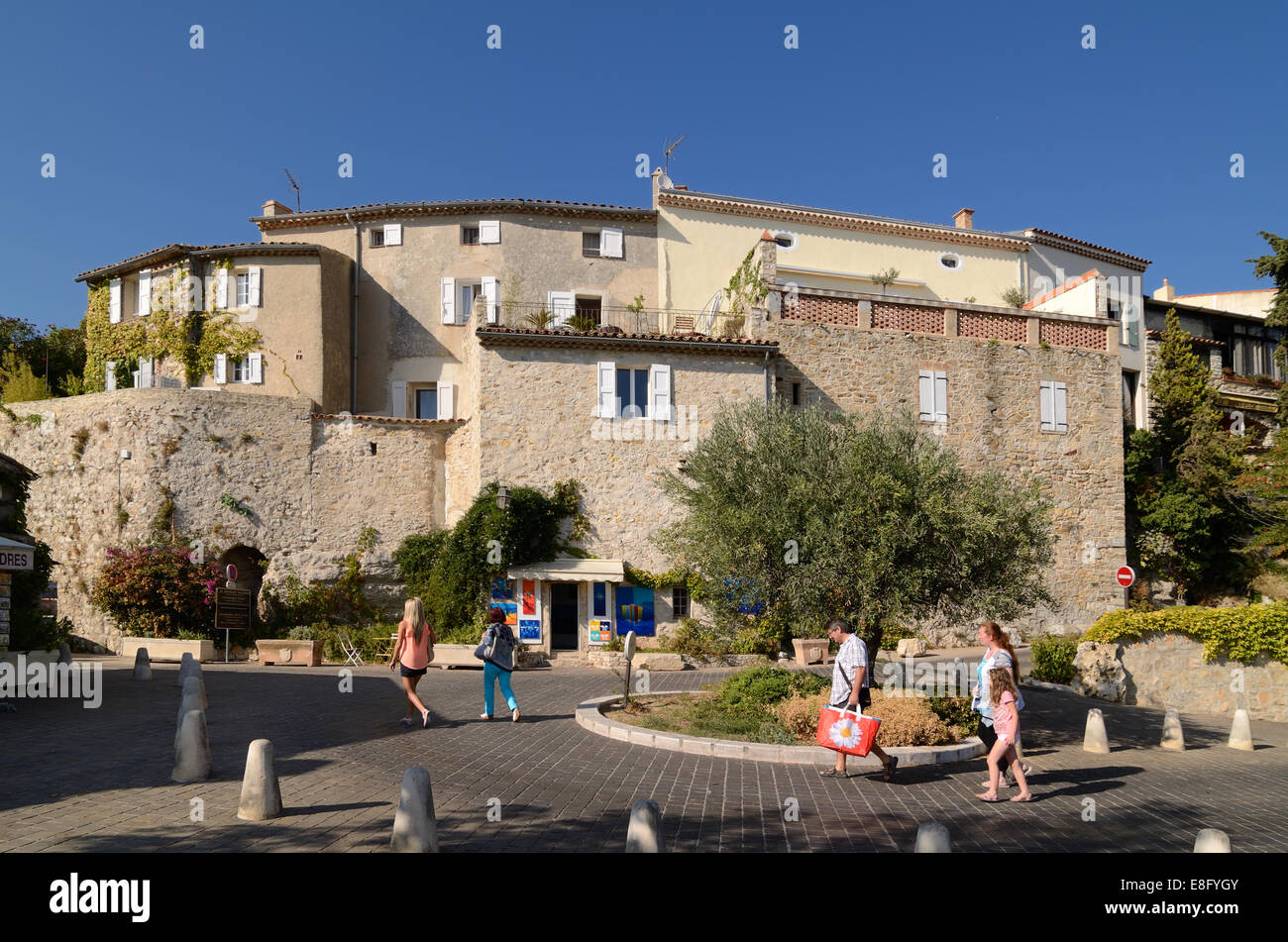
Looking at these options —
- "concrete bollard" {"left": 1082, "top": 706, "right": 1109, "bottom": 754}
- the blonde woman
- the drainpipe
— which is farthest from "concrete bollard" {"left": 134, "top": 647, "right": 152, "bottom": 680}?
"concrete bollard" {"left": 1082, "top": 706, "right": 1109, "bottom": 754}

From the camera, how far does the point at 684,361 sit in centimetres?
2350

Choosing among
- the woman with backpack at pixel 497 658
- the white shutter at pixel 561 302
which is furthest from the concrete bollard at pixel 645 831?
the white shutter at pixel 561 302

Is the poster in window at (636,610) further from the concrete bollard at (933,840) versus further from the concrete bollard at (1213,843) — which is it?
the concrete bollard at (1213,843)

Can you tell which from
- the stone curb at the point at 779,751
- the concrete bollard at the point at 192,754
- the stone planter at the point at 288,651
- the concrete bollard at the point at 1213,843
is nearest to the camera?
the concrete bollard at the point at 1213,843

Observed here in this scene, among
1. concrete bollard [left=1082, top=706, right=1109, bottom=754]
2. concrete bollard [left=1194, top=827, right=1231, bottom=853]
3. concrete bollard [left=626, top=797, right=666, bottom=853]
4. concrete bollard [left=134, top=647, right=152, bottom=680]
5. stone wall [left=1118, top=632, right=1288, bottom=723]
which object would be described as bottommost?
stone wall [left=1118, top=632, right=1288, bottom=723]

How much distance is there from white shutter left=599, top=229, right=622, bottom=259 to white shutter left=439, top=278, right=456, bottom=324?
17.7ft

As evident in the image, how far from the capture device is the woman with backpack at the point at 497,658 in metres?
11.7

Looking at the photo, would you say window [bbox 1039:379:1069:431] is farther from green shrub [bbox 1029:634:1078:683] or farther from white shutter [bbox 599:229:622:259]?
white shutter [bbox 599:229:622:259]

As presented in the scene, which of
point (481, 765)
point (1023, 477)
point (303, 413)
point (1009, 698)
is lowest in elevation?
point (481, 765)

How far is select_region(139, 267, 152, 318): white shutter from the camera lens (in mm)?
27500

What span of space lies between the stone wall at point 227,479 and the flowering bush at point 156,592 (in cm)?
84

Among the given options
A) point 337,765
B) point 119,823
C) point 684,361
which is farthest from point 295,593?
point 119,823
